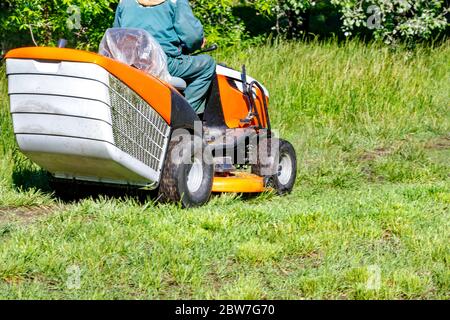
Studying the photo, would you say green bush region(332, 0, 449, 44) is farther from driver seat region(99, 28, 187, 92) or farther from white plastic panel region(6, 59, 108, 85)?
white plastic panel region(6, 59, 108, 85)

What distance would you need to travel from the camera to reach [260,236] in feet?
19.1

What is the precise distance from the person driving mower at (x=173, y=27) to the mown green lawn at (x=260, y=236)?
1.01 m

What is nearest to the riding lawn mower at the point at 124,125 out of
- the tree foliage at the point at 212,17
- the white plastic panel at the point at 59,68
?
the white plastic panel at the point at 59,68

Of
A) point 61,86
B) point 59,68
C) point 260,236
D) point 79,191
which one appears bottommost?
point 79,191

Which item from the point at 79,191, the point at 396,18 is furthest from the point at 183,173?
the point at 396,18

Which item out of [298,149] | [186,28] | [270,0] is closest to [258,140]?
[186,28]

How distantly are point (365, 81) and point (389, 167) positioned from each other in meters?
2.76

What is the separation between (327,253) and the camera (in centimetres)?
547

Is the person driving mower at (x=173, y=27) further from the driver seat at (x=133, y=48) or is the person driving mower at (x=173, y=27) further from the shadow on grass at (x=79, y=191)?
the shadow on grass at (x=79, y=191)

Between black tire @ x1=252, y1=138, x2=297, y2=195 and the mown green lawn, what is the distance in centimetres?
13

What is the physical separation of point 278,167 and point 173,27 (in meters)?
1.57

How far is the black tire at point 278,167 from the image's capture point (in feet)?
24.7

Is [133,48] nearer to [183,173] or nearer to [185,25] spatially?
[185,25]

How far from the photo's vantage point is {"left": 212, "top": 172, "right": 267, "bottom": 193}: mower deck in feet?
23.1
